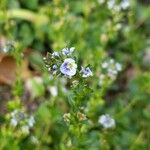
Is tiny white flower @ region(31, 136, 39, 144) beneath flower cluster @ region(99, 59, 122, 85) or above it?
beneath

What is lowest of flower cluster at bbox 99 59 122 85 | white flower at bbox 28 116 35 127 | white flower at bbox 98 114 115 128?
white flower at bbox 28 116 35 127

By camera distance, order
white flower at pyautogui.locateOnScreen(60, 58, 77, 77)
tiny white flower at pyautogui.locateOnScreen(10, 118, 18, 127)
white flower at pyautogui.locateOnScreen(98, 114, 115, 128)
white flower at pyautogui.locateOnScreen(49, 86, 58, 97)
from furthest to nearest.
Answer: white flower at pyautogui.locateOnScreen(49, 86, 58, 97)
white flower at pyautogui.locateOnScreen(98, 114, 115, 128)
tiny white flower at pyautogui.locateOnScreen(10, 118, 18, 127)
white flower at pyautogui.locateOnScreen(60, 58, 77, 77)

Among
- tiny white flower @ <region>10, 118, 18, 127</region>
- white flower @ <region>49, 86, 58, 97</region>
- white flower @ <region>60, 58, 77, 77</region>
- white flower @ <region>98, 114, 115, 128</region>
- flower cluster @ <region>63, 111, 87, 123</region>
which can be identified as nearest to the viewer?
white flower @ <region>60, 58, 77, 77</region>

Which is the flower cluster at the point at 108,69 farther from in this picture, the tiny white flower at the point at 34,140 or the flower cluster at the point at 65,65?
the flower cluster at the point at 65,65

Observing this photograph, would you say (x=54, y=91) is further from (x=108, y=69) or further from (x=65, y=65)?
(x=65, y=65)

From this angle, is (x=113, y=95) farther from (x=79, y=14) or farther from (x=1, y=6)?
(x=1, y=6)

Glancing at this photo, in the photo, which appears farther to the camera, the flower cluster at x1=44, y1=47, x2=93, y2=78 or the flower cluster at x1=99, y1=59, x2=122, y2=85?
the flower cluster at x1=99, y1=59, x2=122, y2=85

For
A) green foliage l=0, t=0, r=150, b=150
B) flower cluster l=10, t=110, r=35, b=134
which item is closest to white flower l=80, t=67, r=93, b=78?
green foliage l=0, t=0, r=150, b=150

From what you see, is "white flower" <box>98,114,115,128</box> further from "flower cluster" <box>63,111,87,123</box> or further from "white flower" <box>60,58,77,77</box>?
"white flower" <box>60,58,77,77</box>

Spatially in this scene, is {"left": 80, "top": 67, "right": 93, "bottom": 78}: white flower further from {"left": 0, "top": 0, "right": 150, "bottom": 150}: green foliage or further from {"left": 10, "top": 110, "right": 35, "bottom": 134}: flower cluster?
{"left": 10, "top": 110, "right": 35, "bottom": 134}: flower cluster
